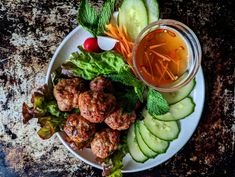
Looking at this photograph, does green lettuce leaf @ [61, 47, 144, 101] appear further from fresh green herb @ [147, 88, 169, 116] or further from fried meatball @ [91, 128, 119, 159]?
fried meatball @ [91, 128, 119, 159]

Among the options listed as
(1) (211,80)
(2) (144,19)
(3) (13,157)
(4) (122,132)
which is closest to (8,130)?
(3) (13,157)

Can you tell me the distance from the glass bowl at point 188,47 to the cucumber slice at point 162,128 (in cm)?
18

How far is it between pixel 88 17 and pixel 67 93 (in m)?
0.33

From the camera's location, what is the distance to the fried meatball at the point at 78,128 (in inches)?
73.7

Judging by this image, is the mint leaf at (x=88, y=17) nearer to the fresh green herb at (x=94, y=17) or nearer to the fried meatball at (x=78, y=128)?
the fresh green herb at (x=94, y=17)

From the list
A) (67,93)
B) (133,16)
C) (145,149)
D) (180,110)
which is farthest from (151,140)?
(133,16)

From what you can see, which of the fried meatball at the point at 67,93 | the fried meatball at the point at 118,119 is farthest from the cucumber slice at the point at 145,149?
the fried meatball at the point at 67,93

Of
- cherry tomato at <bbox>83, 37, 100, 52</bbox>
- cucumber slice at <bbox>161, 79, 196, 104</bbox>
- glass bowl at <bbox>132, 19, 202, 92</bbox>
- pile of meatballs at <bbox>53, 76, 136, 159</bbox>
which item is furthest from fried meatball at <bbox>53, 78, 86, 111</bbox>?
cucumber slice at <bbox>161, 79, 196, 104</bbox>

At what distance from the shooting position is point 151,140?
→ 197cm

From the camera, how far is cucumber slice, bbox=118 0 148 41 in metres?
1.89

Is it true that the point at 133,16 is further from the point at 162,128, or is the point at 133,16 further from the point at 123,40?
the point at 162,128

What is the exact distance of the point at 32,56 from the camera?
2.12 metres

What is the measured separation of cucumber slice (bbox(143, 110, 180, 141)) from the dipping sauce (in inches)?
7.5

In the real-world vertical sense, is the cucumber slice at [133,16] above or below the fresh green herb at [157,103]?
above
